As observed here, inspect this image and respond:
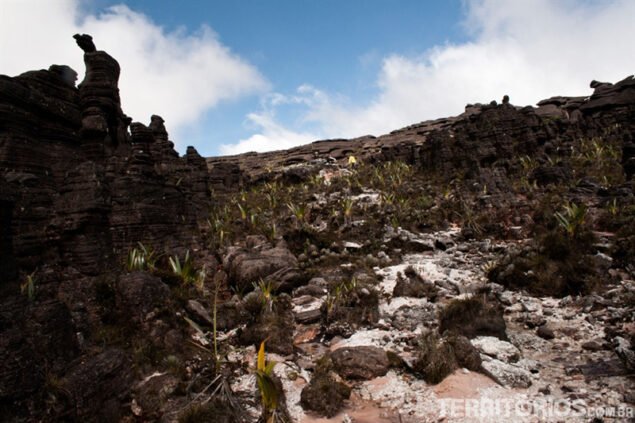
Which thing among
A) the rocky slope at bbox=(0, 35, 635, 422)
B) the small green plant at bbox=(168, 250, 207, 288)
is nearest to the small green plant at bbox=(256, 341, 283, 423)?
the rocky slope at bbox=(0, 35, 635, 422)

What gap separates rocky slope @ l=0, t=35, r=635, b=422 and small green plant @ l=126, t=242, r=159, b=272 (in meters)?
0.11

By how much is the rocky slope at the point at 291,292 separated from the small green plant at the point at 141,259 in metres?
0.11

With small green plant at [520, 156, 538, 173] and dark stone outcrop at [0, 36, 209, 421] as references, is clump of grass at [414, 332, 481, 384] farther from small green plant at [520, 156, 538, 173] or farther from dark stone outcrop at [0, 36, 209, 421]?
small green plant at [520, 156, 538, 173]

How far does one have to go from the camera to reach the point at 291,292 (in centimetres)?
994

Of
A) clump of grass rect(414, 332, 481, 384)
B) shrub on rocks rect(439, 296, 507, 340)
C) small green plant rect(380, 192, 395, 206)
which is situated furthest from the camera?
small green plant rect(380, 192, 395, 206)

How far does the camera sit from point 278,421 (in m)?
4.54

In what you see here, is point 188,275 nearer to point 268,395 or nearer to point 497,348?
point 268,395

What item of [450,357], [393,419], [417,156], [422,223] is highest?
[417,156]

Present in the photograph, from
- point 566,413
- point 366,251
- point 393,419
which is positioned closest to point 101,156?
point 366,251

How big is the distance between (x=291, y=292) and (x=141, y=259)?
13.7 feet

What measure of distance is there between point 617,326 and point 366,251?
26.6 feet

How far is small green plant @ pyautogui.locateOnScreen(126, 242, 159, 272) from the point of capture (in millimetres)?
9314

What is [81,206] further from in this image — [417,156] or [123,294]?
[417,156]

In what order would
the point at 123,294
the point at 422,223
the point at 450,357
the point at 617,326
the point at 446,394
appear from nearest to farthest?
the point at 446,394 < the point at 450,357 < the point at 617,326 < the point at 123,294 < the point at 422,223
